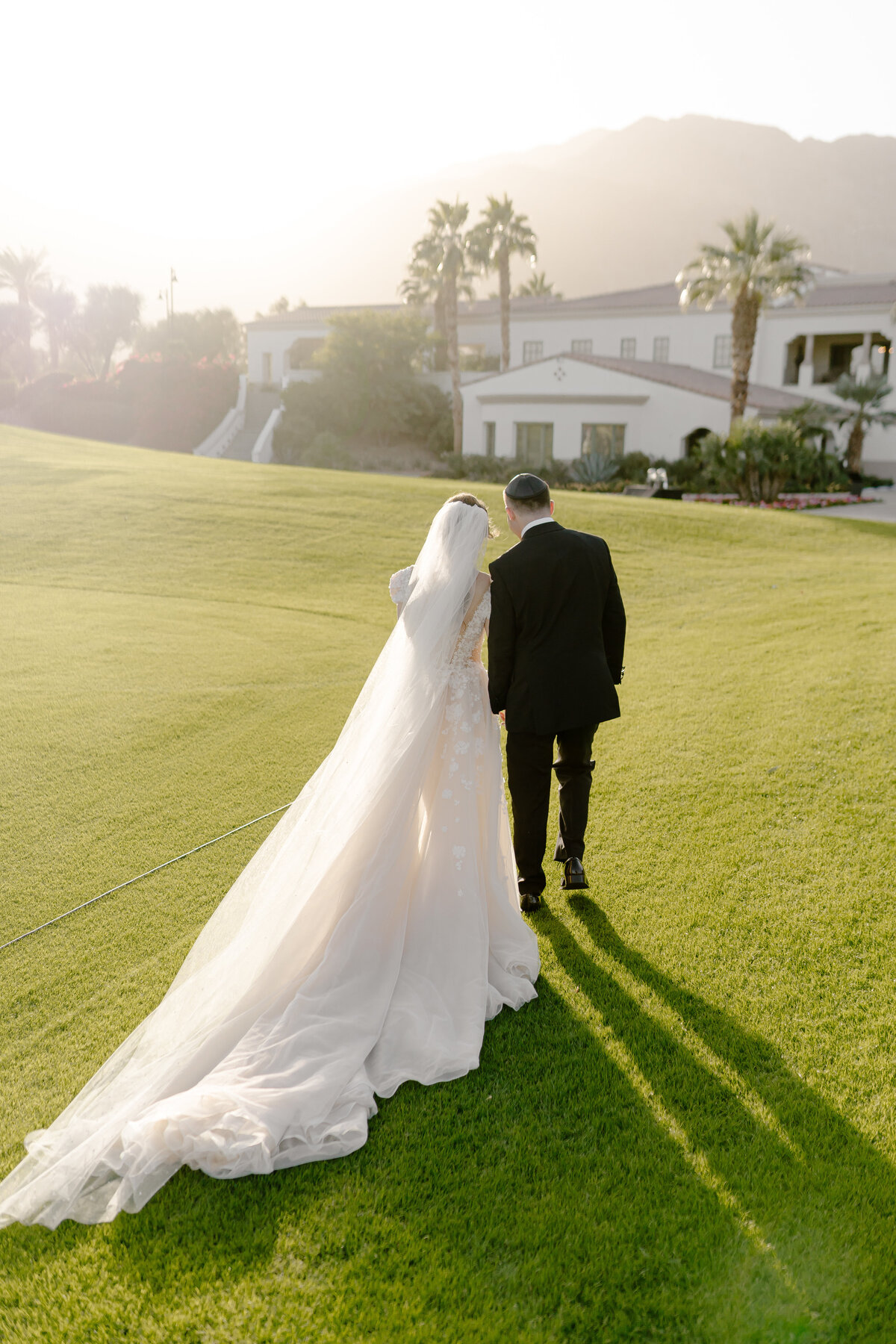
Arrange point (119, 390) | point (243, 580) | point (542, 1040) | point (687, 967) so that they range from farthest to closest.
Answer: point (119, 390)
point (243, 580)
point (687, 967)
point (542, 1040)

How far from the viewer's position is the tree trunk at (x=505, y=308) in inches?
1911

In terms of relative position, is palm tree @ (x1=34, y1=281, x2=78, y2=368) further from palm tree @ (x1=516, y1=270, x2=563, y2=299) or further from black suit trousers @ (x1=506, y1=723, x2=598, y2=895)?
black suit trousers @ (x1=506, y1=723, x2=598, y2=895)

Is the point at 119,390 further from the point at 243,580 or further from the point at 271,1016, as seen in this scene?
the point at 271,1016

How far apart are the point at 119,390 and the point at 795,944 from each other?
174 feet

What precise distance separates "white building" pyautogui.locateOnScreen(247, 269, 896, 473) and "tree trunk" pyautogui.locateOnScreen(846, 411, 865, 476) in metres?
2.01

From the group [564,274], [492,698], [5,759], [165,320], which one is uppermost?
[564,274]

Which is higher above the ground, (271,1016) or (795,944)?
(271,1016)

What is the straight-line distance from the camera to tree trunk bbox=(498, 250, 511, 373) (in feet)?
159

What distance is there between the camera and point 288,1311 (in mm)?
2760

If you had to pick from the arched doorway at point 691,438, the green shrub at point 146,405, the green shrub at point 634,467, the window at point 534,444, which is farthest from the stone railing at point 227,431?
the arched doorway at point 691,438

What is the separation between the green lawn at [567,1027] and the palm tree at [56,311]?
7014 cm

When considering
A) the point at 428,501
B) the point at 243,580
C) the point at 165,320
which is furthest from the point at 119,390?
the point at 243,580

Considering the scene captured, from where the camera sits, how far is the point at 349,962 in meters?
3.96

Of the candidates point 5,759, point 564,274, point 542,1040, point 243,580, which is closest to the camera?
point 542,1040
